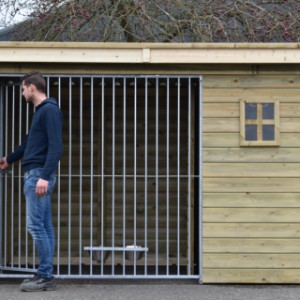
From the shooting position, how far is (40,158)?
6277 millimetres

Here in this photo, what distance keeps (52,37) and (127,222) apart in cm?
338

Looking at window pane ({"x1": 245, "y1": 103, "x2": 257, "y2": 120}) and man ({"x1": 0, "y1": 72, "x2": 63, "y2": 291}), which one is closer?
man ({"x1": 0, "y1": 72, "x2": 63, "y2": 291})

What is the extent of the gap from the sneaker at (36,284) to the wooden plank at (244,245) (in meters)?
1.44

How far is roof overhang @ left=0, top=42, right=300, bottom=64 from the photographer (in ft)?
21.4

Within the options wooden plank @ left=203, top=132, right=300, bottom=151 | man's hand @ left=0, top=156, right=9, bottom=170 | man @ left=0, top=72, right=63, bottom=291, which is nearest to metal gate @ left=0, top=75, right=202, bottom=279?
man's hand @ left=0, top=156, right=9, bottom=170

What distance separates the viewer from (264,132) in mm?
6750

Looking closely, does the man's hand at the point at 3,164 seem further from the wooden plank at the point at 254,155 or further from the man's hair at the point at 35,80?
the wooden plank at the point at 254,155

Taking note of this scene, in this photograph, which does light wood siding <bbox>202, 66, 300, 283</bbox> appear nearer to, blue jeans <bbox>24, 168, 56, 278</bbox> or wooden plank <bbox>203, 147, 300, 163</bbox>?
wooden plank <bbox>203, 147, 300, 163</bbox>

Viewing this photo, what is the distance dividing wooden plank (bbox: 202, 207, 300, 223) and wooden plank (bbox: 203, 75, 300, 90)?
3.64 feet

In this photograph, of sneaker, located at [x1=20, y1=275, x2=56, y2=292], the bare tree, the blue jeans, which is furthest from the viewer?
the bare tree

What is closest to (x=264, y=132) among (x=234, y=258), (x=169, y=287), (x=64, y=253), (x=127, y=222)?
(x=234, y=258)

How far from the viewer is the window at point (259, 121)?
6719 mm

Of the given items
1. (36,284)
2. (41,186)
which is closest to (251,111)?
(41,186)

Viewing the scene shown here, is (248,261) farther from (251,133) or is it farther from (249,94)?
(249,94)
